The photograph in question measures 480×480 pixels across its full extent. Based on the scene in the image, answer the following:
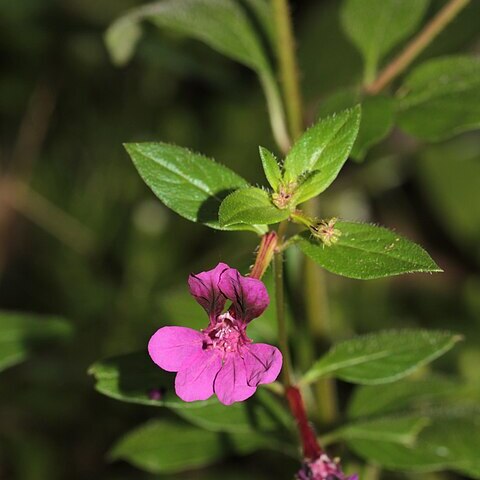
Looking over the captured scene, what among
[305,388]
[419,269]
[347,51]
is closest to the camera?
[419,269]

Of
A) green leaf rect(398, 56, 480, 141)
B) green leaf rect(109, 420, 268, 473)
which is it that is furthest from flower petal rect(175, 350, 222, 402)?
green leaf rect(398, 56, 480, 141)

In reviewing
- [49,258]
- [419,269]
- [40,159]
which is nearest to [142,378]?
[419,269]

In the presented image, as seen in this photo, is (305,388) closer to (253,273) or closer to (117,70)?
(253,273)

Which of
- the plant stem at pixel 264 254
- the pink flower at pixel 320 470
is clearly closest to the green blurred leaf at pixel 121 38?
the plant stem at pixel 264 254

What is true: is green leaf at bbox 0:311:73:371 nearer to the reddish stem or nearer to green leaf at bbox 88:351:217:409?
green leaf at bbox 88:351:217:409

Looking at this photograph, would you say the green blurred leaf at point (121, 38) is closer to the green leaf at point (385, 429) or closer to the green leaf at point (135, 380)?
the green leaf at point (135, 380)

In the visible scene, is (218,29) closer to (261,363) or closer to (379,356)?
(379,356)
